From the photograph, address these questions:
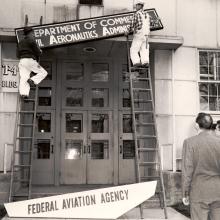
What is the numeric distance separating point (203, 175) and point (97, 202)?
327 cm

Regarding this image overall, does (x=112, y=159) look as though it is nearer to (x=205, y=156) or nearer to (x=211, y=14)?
(x=211, y=14)

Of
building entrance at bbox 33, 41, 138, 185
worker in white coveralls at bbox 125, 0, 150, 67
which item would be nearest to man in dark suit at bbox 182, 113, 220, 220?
worker in white coveralls at bbox 125, 0, 150, 67

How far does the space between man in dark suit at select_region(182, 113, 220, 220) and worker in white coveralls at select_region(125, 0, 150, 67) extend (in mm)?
4599

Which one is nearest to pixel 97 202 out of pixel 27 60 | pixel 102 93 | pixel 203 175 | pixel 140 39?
pixel 203 175

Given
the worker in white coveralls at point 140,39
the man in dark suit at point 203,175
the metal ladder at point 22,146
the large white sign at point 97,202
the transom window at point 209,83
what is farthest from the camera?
the transom window at point 209,83

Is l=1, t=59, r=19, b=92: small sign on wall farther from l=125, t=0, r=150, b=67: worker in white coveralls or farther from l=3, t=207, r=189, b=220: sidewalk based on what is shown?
l=3, t=207, r=189, b=220: sidewalk

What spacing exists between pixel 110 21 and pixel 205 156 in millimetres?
5713

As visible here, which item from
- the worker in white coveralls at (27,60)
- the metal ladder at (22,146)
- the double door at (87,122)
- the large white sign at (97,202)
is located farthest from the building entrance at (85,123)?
the large white sign at (97,202)

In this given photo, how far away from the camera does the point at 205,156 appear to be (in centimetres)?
484

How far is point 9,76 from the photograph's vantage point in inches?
393

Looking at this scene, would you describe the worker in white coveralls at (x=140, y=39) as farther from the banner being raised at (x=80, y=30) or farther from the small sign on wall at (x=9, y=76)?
the small sign on wall at (x=9, y=76)

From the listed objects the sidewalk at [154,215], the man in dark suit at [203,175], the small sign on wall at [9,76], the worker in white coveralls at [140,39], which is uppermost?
the worker in white coveralls at [140,39]

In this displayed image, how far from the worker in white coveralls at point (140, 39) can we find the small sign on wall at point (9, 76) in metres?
3.03

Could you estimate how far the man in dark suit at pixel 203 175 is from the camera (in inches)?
190
